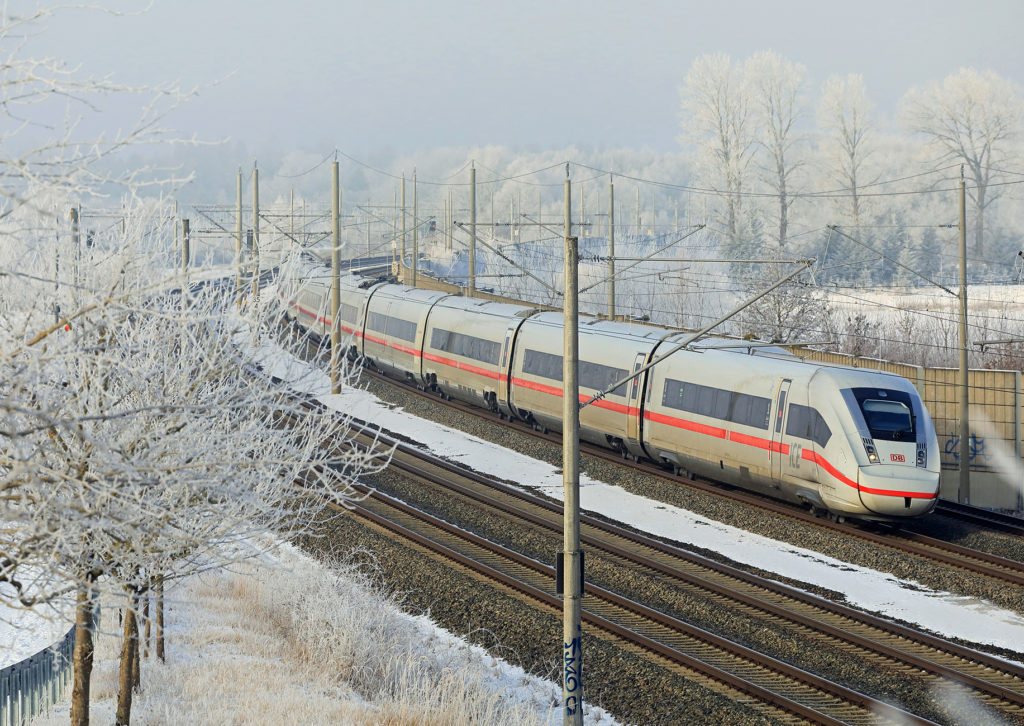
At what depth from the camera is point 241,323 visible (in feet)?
30.8

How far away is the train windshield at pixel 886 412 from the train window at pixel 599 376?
19.6 feet

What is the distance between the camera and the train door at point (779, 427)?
1956 cm

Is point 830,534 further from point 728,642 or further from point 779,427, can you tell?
point 728,642

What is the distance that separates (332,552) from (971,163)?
6544cm

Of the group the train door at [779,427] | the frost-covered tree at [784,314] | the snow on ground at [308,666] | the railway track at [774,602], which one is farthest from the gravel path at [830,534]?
the frost-covered tree at [784,314]

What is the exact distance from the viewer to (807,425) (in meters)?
19.0

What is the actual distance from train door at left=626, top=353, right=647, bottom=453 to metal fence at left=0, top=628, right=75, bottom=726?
13.4m

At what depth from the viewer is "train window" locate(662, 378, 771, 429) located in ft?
65.9

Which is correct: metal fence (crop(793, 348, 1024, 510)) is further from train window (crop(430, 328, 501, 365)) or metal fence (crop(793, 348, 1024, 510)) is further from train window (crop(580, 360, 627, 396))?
train window (crop(430, 328, 501, 365))

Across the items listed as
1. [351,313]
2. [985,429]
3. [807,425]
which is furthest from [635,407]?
[351,313]

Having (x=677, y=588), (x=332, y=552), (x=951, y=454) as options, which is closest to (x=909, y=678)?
(x=677, y=588)

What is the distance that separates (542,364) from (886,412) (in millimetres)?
9845

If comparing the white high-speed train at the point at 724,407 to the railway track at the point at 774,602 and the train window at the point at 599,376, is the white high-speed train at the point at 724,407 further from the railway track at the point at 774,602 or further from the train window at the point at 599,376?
the railway track at the point at 774,602

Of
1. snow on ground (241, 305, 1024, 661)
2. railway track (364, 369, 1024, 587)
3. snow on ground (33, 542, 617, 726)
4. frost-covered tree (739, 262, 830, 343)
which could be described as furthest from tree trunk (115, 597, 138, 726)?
frost-covered tree (739, 262, 830, 343)
